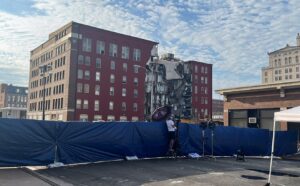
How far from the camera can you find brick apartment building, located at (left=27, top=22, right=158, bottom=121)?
77.6 metres

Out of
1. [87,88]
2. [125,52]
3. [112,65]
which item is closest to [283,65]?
[125,52]

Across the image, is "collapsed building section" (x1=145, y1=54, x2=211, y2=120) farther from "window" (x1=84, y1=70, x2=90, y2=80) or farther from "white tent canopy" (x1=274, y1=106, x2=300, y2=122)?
"white tent canopy" (x1=274, y1=106, x2=300, y2=122)

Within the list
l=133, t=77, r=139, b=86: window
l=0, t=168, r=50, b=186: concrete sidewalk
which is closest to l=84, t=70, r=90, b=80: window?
l=133, t=77, r=139, b=86: window

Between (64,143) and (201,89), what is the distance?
102 meters

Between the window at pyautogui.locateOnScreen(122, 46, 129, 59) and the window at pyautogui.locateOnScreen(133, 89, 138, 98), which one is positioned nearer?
the window at pyautogui.locateOnScreen(122, 46, 129, 59)

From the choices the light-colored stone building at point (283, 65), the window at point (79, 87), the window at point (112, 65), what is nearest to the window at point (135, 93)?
the window at point (112, 65)

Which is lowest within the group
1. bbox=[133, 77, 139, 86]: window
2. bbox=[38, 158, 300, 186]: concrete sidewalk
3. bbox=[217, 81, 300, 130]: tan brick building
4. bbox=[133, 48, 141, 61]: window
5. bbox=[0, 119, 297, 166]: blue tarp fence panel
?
bbox=[38, 158, 300, 186]: concrete sidewalk

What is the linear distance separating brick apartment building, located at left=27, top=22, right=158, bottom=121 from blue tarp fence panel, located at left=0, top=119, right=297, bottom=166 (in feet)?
193

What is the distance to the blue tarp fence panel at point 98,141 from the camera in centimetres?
1370

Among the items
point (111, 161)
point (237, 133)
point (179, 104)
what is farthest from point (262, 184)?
point (179, 104)

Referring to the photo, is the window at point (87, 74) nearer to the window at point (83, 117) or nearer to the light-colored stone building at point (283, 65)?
the window at point (83, 117)

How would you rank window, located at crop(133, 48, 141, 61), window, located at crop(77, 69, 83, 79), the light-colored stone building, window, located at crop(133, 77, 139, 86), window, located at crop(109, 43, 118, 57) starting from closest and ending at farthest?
window, located at crop(77, 69, 83, 79), window, located at crop(109, 43, 118, 57), window, located at crop(133, 77, 139, 86), window, located at crop(133, 48, 141, 61), the light-colored stone building

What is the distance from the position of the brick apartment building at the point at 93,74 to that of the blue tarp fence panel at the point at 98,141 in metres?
58.8

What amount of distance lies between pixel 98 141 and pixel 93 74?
6544cm
